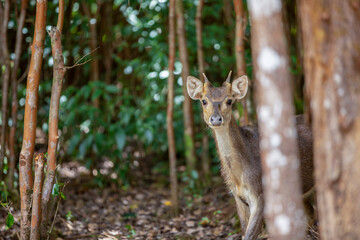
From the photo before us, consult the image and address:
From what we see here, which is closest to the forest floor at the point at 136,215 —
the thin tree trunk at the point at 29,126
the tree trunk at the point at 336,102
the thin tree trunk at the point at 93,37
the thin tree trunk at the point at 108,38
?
the thin tree trunk at the point at 29,126

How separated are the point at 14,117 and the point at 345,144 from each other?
193 inches

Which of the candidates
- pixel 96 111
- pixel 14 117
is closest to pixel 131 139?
pixel 96 111

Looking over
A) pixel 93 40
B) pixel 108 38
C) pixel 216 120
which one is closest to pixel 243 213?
pixel 216 120

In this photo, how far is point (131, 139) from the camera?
9.19m

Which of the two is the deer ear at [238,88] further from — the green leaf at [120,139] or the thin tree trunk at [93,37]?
the thin tree trunk at [93,37]

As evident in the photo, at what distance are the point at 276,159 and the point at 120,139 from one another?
16.8ft

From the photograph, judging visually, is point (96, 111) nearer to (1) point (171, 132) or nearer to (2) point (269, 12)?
(1) point (171, 132)

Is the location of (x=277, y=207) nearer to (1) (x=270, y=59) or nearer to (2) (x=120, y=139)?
(1) (x=270, y=59)

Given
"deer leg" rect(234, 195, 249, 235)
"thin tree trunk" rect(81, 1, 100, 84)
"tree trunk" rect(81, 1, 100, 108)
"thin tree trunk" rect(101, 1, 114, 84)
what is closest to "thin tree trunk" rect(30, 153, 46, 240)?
A: "deer leg" rect(234, 195, 249, 235)

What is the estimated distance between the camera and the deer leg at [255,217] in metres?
5.05

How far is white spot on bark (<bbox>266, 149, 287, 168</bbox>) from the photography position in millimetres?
2746

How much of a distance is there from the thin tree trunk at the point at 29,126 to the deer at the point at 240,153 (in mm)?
1936

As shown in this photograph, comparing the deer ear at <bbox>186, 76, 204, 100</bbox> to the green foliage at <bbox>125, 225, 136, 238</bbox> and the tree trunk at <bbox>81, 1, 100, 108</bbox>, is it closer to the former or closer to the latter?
the green foliage at <bbox>125, 225, 136, 238</bbox>

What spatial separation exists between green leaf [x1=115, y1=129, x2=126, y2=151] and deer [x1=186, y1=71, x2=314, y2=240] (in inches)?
90.0
